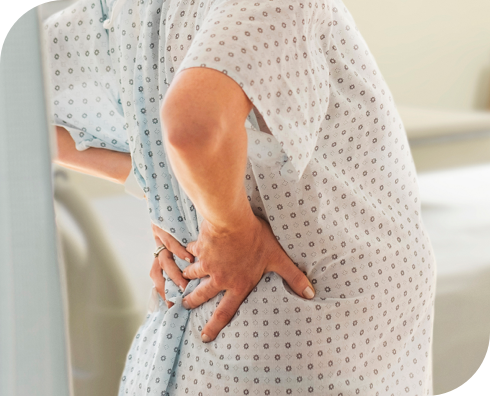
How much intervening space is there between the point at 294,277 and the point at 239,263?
7 cm

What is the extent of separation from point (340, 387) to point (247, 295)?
154mm

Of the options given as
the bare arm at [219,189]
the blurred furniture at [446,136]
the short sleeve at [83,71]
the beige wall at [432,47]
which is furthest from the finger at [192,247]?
the blurred furniture at [446,136]

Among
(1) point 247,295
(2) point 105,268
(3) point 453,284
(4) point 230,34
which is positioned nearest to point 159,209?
(1) point 247,295

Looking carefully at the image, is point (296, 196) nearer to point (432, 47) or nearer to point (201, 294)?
point (201, 294)

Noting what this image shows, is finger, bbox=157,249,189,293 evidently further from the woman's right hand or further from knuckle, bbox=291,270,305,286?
knuckle, bbox=291,270,305,286

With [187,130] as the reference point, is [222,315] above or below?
below

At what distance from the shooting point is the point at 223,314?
0.54 meters

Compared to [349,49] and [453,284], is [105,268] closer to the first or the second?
[349,49]

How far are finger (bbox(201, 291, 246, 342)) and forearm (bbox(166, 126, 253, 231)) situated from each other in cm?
13

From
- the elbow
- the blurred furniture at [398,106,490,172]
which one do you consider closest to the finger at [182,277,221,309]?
the elbow

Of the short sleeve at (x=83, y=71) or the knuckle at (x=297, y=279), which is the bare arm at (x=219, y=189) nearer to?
the knuckle at (x=297, y=279)

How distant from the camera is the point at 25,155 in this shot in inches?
10.5

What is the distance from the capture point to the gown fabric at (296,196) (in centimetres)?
43

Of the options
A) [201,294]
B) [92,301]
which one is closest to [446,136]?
[92,301]
